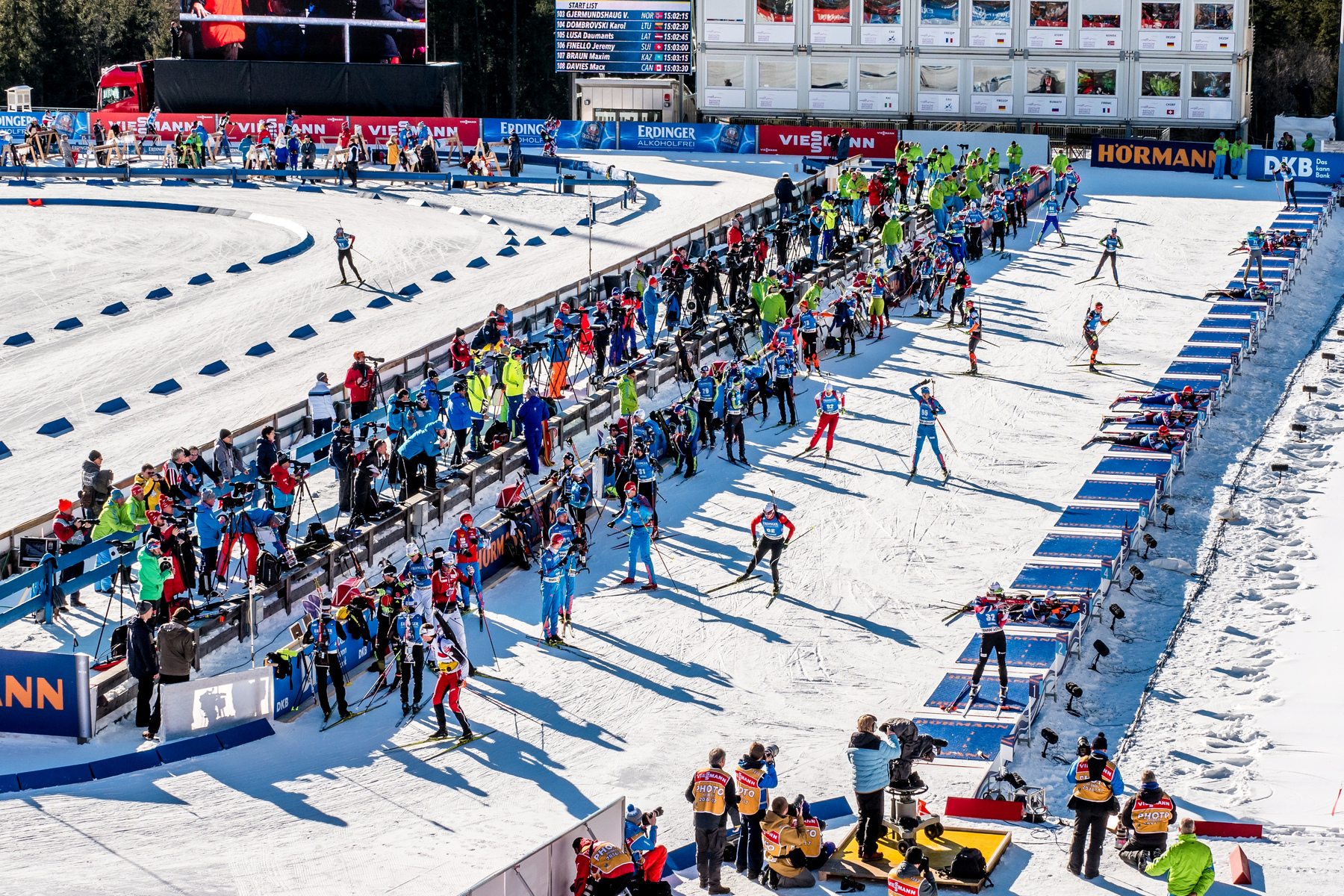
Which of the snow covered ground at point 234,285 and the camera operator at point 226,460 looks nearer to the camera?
the camera operator at point 226,460

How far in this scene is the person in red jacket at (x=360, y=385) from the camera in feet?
81.7

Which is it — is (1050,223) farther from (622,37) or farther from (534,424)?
(622,37)

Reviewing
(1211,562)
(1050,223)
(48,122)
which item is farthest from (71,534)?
(48,122)

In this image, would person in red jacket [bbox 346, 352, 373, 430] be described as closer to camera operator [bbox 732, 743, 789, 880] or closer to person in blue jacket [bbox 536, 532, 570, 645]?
person in blue jacket [bbox 536, 532, 570, 645]

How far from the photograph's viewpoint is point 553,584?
62.6ft

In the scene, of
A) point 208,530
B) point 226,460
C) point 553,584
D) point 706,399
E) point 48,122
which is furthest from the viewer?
point 48,122

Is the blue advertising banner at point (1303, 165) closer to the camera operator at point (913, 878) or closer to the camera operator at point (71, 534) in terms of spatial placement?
the camera operator at point (71, 534)

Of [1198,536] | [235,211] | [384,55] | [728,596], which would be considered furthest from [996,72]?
[728,596]

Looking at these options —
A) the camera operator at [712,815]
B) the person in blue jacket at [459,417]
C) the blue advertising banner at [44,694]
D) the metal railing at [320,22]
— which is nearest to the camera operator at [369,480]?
the person in blue jacket at [459,417]

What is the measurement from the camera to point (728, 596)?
2055 centimetres

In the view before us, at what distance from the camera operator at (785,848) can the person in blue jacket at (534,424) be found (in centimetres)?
1030

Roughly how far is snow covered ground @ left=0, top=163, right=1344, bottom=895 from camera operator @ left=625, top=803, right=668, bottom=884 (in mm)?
835

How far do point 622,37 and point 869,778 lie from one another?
45.1 m

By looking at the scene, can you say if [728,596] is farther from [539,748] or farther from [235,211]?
[235,211]
